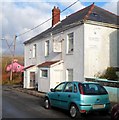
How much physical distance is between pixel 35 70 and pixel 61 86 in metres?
15.5

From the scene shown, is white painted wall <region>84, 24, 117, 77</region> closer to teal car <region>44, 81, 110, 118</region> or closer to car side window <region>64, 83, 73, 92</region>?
car side window <region>64, 83, 73, 92</region>

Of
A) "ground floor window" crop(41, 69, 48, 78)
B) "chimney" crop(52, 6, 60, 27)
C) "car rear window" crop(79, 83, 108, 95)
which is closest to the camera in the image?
"car rear window" crop(79, 83, 108, 95)

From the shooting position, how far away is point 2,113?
1079 centimetres

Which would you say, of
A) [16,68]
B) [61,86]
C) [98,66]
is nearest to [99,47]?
[98,66]

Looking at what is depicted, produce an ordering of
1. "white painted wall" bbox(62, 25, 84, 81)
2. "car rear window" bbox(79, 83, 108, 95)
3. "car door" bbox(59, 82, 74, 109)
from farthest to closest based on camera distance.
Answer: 1. "white painted wall" bbox(62, 25, 84, 81)
2. "car door" bbox(59, 82, 74, 109)
3. "car rear window" bbox(79, 83, 108, 95)

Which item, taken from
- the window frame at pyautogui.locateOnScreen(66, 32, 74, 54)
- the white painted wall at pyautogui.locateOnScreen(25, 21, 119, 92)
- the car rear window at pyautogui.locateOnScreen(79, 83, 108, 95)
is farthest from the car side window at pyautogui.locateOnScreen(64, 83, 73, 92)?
the window frame at pyautogui.locateOnScreen(66, 32, 74, 54)

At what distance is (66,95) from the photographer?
413 inches

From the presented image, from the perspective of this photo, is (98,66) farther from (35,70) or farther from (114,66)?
(35,70)

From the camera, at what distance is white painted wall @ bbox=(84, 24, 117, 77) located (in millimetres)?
17859

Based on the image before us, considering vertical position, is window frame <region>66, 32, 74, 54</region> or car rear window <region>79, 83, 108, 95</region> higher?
window frame <region>66, 32, 74, 54</region>

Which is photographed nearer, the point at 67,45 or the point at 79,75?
the point at 79,75

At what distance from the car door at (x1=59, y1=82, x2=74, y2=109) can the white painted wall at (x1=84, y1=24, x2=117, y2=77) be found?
6924 millimetres

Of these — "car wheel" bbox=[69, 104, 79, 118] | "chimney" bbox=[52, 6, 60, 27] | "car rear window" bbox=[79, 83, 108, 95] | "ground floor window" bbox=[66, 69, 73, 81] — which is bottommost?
"car wheel" bbox=[69, 104, 79, 118]

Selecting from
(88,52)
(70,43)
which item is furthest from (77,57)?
(70,43)
